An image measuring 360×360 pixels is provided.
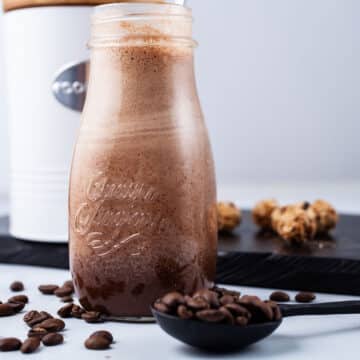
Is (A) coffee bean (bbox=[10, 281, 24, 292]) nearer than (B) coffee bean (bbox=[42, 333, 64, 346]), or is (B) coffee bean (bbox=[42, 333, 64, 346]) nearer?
(B) coffee bean (bbox=[42, 333, 64, 346])

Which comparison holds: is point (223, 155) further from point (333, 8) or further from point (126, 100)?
point (126, 100)

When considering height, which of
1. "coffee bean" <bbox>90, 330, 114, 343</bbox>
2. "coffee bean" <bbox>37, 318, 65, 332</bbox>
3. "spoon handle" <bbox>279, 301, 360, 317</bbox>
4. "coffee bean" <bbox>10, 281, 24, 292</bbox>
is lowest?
"coffee bean" <bbox>10, 281, 24, 292</bbox>

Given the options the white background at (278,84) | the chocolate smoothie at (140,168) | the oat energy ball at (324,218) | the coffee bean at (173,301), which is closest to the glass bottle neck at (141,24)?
the chocolate smoothie at (140,168)

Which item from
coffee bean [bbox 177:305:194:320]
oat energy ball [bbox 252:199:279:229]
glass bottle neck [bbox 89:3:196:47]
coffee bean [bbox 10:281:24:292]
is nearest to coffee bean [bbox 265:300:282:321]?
coffee bean [bbox 177:305:194:320]

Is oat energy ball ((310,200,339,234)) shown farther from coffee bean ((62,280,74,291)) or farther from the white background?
the white background

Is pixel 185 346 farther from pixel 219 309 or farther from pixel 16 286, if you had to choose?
pixel 16 286

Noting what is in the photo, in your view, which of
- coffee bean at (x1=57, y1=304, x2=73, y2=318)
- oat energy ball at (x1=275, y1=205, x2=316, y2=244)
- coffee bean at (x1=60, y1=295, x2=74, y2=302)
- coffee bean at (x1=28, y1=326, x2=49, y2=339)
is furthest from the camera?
oat energy ball at (x1=275, y1=205, x2=316, y2=244)

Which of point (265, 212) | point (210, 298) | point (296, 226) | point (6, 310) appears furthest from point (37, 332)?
point (265, 212)
